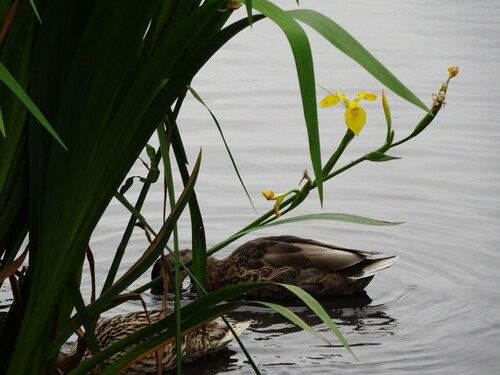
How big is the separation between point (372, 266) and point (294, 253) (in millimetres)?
453

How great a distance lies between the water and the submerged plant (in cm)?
232

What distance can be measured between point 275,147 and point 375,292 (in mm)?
2447

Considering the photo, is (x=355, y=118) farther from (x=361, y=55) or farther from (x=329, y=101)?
(x=361, y=55)

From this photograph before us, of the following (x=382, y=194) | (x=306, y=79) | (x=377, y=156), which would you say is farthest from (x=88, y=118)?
(x=382, y=194)

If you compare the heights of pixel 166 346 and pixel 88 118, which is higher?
pixel 88 118

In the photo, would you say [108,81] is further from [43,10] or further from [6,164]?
[6,164]

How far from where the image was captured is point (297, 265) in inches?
244

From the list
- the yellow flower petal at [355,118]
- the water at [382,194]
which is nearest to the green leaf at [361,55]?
the yellow flower petal at [355,118]

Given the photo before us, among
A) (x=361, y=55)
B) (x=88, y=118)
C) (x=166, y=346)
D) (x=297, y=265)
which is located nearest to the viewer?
(x=361, y=55)

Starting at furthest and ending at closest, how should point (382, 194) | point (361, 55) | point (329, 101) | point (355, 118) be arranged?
point (382, 194) → point (329, 101) → point (355, 118) → point (361, 55)

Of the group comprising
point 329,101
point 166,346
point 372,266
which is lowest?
point 166,346

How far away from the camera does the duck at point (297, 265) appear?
19.9 feet

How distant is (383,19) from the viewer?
516 inches

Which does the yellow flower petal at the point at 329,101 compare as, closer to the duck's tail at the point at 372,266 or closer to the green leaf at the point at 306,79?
the green leaf at the point at 306,79
